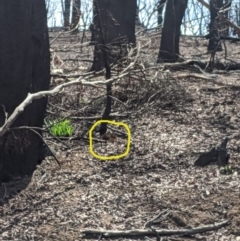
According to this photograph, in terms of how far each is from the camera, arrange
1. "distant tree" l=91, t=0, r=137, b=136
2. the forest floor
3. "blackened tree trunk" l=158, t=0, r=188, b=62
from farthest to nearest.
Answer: "blackened tree trunk" l=158, t=0, r=188, b=62
"distant tree" l=91, t=0, r=137, b=136
the forest floor

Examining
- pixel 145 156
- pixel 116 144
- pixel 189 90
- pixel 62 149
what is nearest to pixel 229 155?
pixel 145 156

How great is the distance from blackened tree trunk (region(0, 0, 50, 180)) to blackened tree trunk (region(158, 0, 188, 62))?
5.24 metres

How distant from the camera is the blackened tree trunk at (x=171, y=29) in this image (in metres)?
12.6

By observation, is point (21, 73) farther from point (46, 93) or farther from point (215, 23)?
point (215, 23)

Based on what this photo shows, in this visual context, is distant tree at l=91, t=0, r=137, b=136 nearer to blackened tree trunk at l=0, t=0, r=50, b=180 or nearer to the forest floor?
the forest floor

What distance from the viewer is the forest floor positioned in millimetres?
Result: 6230

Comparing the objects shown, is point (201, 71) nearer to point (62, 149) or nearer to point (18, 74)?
point (62, 149)

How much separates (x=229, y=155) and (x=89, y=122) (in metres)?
2.29

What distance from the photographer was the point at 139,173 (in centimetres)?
736

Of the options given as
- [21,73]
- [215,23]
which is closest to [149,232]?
[21,73]

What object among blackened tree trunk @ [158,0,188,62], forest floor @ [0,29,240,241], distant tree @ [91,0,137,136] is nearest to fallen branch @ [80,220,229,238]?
forest floor @ [0,29,240,241]

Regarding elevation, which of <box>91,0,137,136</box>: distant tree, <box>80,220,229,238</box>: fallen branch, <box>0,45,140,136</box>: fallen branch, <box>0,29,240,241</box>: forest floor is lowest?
<box>80,220,229,238</box>: fallen branch

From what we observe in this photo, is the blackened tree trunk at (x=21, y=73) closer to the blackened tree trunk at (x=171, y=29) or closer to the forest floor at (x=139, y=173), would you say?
the forest floor at (x=139, y=173)

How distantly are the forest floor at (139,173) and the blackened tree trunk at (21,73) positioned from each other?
254 mm
